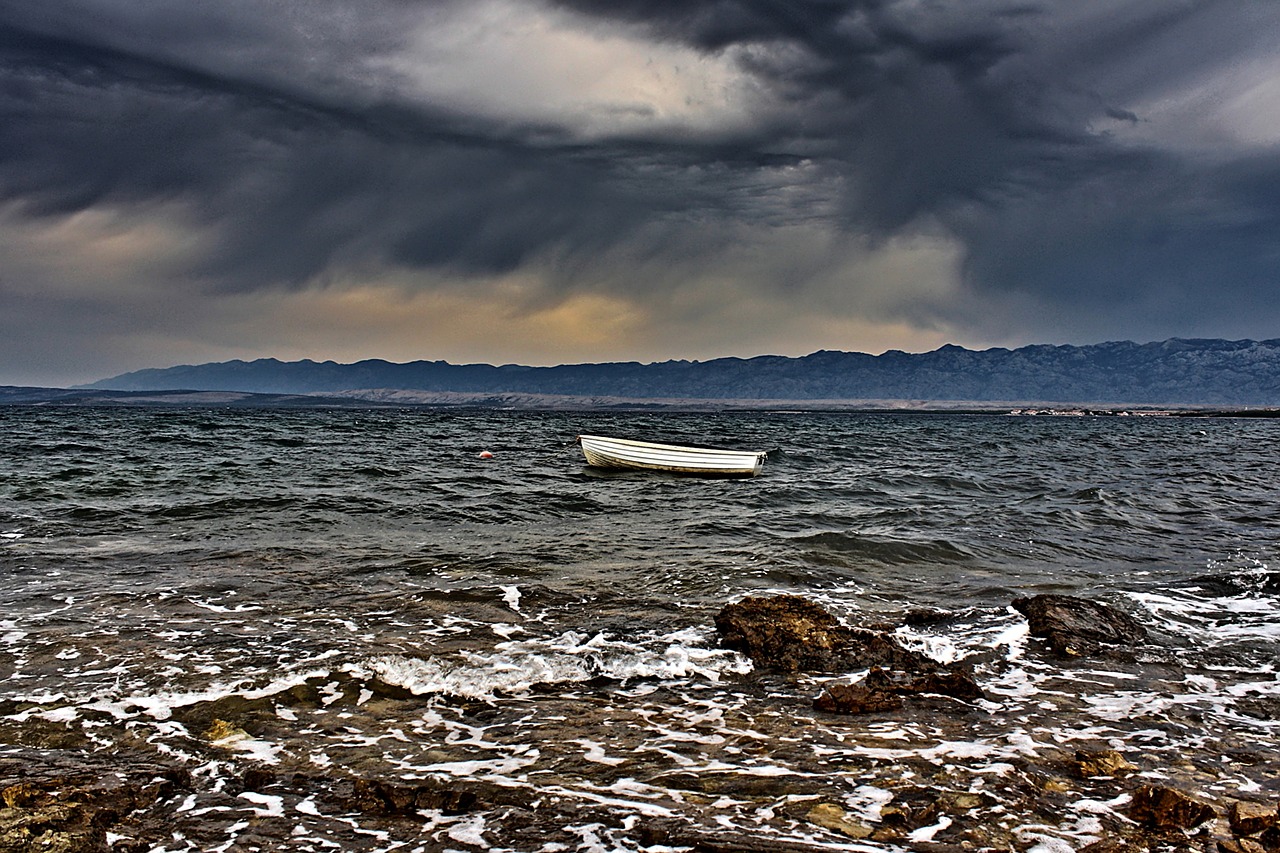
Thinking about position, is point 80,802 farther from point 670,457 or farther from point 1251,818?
point 670,457

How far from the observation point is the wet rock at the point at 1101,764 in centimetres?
604

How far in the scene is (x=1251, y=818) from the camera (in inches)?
202

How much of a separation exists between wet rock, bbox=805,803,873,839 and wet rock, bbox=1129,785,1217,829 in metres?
1.88

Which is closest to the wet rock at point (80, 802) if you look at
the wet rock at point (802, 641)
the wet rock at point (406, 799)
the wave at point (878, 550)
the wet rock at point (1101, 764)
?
the wet rock at point (406, 799)

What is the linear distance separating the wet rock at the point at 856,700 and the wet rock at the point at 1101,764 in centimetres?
164

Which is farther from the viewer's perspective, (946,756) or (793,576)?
(793,576)

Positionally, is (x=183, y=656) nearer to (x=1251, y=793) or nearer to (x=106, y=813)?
(x=106, y=813)

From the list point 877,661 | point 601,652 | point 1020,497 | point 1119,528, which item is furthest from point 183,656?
point 1020,497

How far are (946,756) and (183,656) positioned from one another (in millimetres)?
8165

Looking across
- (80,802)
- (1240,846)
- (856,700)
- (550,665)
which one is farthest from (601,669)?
(1240,846)

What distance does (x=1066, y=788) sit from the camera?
5.81 metres

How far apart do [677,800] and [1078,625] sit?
696 cm

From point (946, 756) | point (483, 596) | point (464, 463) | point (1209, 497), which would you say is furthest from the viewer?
point (464, 463)

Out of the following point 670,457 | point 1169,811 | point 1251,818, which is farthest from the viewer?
point 670,457
